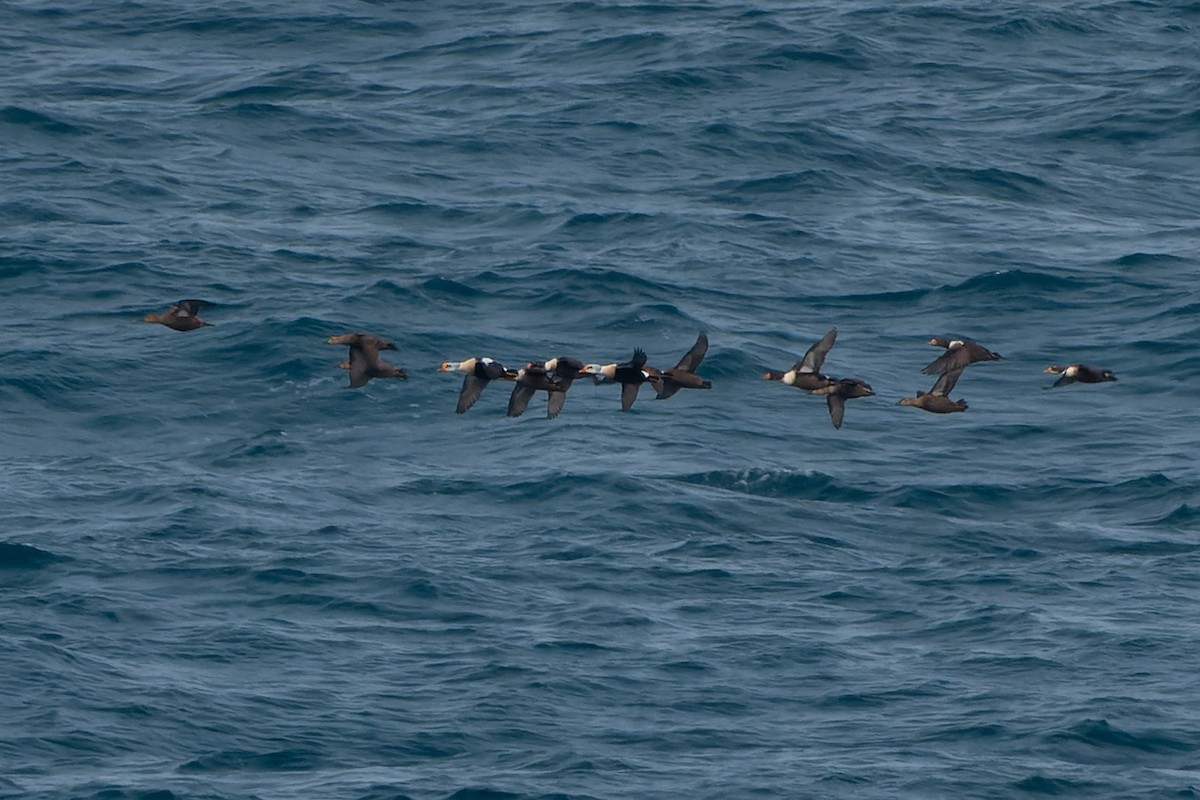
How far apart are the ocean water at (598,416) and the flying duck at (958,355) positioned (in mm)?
6423

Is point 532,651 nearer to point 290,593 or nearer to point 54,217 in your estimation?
point 290,593

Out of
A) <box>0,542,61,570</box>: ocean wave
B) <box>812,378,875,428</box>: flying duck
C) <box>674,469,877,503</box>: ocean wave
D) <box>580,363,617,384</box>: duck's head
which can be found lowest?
<box>0,542,61,570</box>: ocean wave

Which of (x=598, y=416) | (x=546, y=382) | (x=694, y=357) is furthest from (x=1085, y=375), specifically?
(x=598, y=416)

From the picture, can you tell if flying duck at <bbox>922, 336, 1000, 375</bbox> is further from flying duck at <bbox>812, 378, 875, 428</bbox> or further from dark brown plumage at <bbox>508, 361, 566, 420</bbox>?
dark brown plumage at <bbox>508, 361, 566, 420</bbox>

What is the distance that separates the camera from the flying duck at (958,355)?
37688 mm

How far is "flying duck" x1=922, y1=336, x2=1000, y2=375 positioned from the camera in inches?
1484

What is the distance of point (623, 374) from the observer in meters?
37.2

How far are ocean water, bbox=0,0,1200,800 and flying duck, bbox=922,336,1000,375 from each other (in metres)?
6.42

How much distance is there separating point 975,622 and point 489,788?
1036cm

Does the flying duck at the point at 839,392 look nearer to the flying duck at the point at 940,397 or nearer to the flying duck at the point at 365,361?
the flying duck at the point at 940,397

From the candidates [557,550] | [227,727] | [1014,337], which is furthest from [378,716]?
[1014,337]

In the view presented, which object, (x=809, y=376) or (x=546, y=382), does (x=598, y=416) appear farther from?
(x=546, y=382)

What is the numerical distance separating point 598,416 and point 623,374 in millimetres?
17640

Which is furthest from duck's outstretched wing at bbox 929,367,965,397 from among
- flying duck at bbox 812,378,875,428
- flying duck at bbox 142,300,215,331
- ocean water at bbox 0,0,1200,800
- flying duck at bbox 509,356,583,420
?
flying duck at bbox 142,300,215,331
